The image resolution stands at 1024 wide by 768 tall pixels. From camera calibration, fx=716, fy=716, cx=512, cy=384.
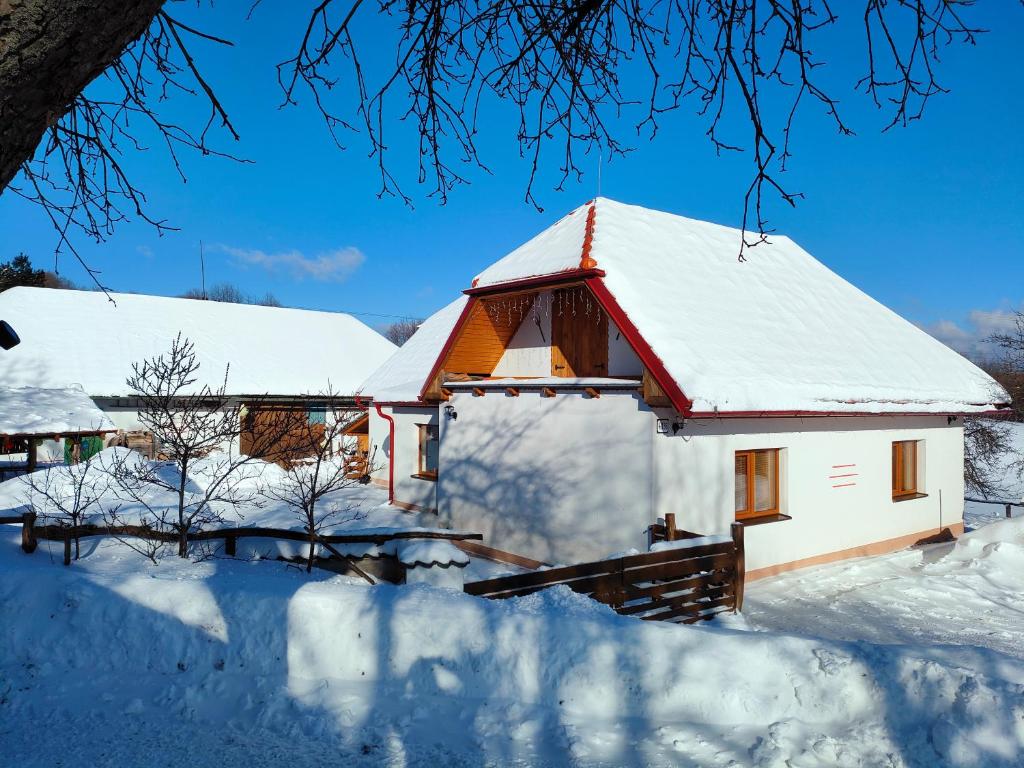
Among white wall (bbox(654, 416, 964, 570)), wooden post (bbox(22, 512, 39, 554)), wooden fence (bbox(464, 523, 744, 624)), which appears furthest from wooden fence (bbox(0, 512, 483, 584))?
white wall (bbox(654, 416, 964, 570))

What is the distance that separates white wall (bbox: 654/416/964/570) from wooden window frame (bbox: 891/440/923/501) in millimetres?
106

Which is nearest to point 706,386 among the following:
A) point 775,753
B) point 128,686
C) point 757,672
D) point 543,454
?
point 543,454

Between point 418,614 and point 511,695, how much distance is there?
0.90 m

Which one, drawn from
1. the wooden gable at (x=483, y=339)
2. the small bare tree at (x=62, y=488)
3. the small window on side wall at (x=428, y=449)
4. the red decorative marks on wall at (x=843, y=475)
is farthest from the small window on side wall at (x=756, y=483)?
the small bare tree at (x=62, y=488)

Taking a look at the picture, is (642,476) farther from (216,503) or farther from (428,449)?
(216,503)

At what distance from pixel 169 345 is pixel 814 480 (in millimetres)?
24001

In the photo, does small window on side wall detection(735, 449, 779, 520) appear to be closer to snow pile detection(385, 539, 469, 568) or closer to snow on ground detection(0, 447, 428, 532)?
snow pile detection(385, 539, 469, 568)

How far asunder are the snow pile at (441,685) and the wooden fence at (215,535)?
282 cm

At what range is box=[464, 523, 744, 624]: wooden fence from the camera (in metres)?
6.33

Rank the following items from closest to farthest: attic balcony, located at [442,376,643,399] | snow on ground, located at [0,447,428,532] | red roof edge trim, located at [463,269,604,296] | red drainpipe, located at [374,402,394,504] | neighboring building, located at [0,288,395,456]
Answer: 1. attic balcony, located at [442,376,643,399]
2. red roof edge trim, located at [463,269,604,296]
3. snow on ground, located at [0,447,428,532]
4. red drainpipe, located at [374,402,394,504]
5. neighboring building, located at [0,288,395,456]

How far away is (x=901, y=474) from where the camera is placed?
12984mm

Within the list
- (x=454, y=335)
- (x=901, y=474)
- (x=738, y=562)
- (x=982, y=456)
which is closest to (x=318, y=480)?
(x=454, y=335)

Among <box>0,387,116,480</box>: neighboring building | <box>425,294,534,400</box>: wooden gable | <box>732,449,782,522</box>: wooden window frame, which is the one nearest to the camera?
<box>732,449,782,522</box>: wooden window frame

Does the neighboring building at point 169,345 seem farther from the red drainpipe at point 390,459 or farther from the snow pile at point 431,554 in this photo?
the snow pile at point 431,554
